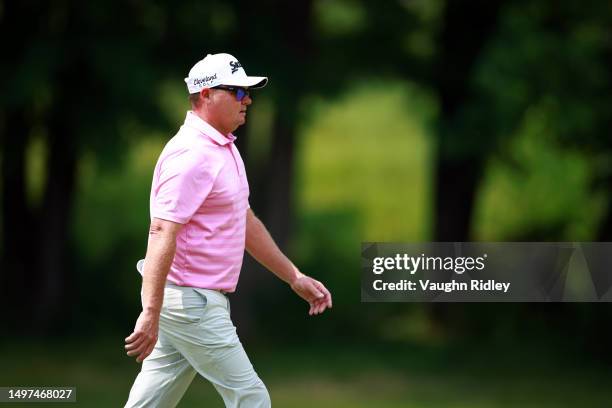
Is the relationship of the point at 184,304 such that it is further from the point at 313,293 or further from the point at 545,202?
the point at 545,202

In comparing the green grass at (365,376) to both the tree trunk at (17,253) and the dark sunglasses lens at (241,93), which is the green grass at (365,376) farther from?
the dark sunglasses lens at (241,93)

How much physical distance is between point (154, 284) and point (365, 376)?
800 cm

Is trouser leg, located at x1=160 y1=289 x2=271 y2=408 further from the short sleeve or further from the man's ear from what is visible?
the man's ear

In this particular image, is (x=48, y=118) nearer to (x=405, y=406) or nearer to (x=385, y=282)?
(x=405, y=406)

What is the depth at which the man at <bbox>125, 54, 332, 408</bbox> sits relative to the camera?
4719 mm

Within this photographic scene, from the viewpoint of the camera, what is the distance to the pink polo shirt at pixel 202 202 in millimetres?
4742

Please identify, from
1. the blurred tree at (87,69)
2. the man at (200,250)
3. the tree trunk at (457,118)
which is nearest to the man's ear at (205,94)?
the man at (200,250)

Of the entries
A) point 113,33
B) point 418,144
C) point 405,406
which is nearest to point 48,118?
point 113,33

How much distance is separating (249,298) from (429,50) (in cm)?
334

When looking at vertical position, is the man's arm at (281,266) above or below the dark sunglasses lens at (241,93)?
below

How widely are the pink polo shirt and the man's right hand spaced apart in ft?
0.98

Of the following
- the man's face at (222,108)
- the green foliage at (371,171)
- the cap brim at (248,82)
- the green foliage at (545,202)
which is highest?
the green foliage at (371,171)

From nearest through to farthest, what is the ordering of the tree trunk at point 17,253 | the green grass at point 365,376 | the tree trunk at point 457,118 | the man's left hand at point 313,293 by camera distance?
the man's left hand at point 313,293 < the green grass at point 365,376 < the tree trunk at point 457,118 < the tree trunk at point 17,253

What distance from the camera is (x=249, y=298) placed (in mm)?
13781
